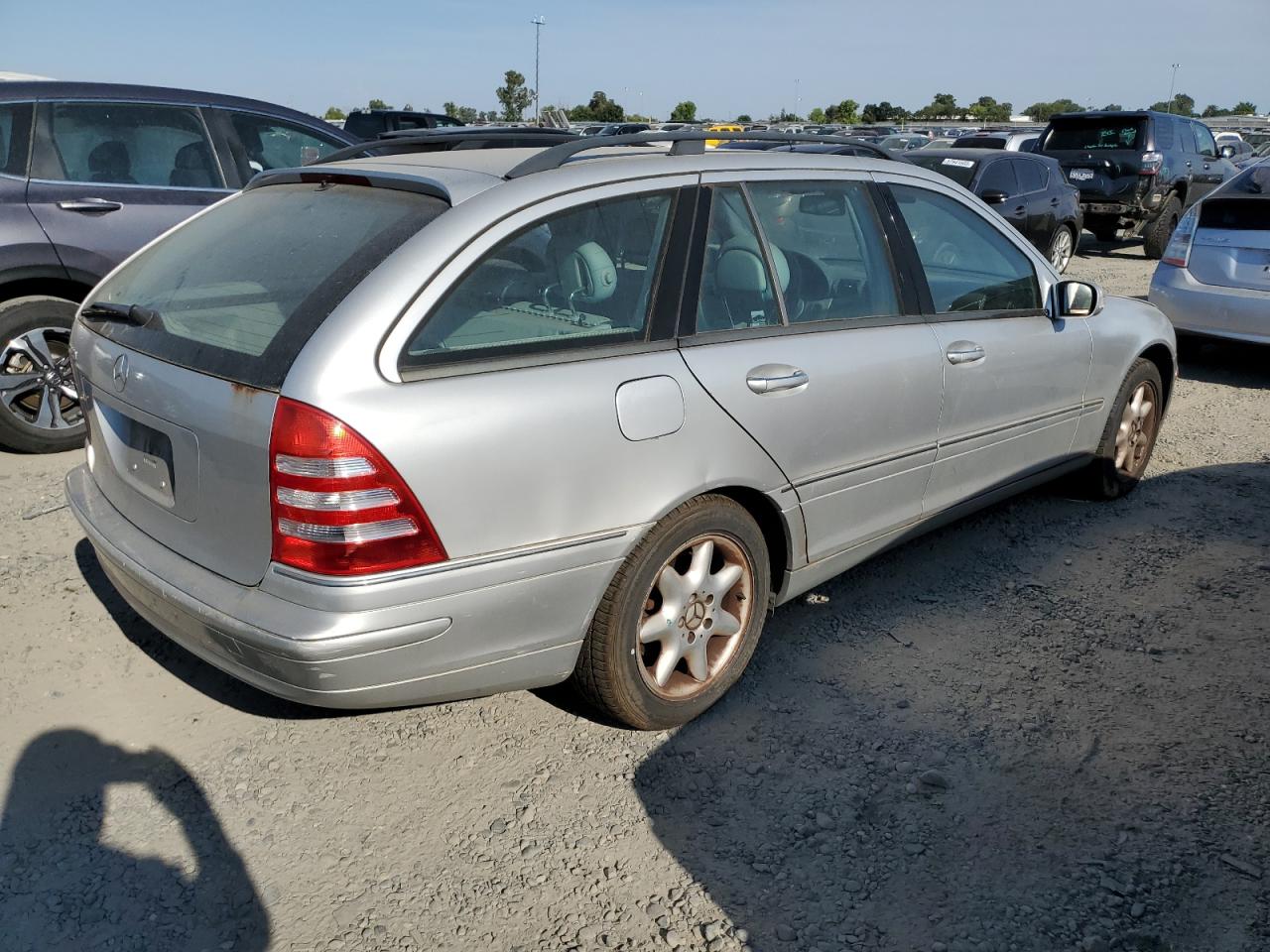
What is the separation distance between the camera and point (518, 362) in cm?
274

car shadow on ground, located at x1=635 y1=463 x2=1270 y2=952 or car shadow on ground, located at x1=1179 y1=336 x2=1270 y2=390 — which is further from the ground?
car shadow on ground, located at x1=1179 y1=336 x2=1270 y2=390

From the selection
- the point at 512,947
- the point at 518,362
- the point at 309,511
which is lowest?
the point at 512,947

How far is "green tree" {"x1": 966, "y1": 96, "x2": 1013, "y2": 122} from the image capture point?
70.7 metres

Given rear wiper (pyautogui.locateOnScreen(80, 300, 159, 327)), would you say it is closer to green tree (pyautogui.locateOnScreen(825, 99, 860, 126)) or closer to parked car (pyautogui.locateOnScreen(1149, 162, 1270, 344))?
parked car (pyautogui.locateOnScreen(1149, 162, 1270, 344))

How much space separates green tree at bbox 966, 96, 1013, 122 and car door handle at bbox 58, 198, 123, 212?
69807 mm

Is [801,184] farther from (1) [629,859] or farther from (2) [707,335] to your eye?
(1) [629,859]

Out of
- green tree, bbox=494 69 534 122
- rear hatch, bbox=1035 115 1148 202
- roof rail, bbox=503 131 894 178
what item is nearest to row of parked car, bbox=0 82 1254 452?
roof rail, bbox=503 131 894 178

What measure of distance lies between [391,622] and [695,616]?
1.01 metres

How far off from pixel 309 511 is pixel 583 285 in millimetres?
982

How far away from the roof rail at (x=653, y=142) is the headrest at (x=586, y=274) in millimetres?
257

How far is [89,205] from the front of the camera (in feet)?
18.1

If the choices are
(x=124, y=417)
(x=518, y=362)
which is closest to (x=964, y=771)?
(x=518, y=362)

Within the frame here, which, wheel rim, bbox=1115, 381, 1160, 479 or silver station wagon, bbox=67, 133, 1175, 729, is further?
wheel rim, bbox=1115, 381, 1160, 479

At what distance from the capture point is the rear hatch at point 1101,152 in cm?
1450
